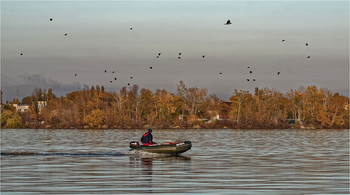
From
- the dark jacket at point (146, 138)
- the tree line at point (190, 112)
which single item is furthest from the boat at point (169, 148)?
the tree line at point (190, 112)

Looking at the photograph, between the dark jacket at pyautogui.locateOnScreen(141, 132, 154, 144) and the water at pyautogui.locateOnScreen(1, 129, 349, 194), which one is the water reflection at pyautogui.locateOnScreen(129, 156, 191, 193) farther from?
the dark jacket at pyautogui.locateOnScreen(141, 132, 154, 144)

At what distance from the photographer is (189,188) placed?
25656mm

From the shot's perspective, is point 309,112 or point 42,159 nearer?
point 42,159

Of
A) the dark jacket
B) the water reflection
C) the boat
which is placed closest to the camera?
the water reflection

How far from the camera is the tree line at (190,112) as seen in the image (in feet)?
488

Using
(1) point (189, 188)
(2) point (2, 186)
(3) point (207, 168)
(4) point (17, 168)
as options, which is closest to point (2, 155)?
(4) point (17, 168)

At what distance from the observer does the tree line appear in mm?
148875

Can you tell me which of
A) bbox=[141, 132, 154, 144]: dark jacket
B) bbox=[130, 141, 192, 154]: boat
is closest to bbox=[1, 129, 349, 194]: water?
bbox=[130, 141, 192, 154]: boat

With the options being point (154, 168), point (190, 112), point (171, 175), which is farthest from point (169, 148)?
point (190, 112)

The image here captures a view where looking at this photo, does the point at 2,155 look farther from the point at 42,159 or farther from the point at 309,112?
the point at 309,112

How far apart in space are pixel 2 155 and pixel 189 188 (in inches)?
1030

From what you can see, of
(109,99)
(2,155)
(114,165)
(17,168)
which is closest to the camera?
(17,168)

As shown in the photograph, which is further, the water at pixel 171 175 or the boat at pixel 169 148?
the boat at pixel 169 148

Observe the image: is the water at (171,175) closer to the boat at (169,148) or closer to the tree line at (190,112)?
the boat at (169,148)
